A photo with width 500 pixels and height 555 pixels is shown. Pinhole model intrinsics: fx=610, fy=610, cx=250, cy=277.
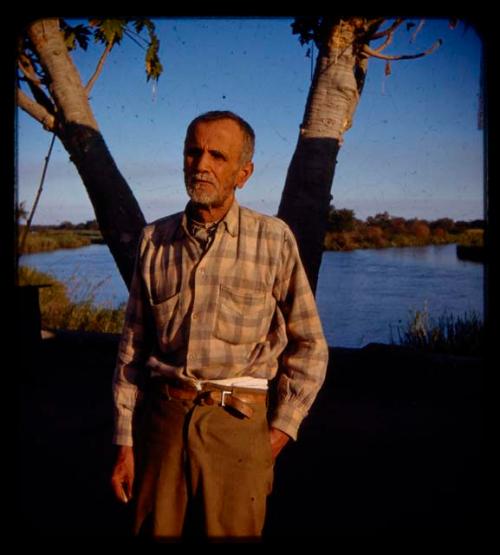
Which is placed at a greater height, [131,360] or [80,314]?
[131,360]

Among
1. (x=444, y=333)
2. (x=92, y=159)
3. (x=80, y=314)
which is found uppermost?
(x=92, y=159)

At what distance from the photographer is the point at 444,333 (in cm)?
736

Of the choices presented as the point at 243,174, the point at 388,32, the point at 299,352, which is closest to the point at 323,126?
the point at 388,32

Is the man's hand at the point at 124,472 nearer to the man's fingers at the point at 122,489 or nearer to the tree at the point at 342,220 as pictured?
the man's fingers at the point at 122,489

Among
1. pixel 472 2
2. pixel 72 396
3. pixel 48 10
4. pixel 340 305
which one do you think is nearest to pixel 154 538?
pixel 48 10

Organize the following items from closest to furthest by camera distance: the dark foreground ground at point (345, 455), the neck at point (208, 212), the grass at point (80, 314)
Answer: the neck at point (208, 212) → the dark foreground ground at point (345, 455) → the grass at point (80, 314)

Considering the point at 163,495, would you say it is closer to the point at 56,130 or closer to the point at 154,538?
the point at 154,538

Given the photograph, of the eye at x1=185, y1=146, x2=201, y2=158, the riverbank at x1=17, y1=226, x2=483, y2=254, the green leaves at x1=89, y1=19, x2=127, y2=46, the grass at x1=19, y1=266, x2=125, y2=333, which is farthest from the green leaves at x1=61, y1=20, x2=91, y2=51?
the grass at x1=19, y1=266, x2=125, y2=333

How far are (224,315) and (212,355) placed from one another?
16cm

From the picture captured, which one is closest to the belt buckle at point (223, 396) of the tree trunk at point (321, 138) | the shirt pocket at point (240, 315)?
the shirt pocket at point (240, 315)

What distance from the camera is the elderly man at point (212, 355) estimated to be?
7.55ft

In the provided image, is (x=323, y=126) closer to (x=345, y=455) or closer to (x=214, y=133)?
(x=214, y=133)

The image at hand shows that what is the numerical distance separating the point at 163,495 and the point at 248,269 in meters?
0.92

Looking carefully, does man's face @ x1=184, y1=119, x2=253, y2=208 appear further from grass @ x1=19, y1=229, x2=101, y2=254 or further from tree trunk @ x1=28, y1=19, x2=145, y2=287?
grass @ x1=19, y1=229, x2=101, y2=254
